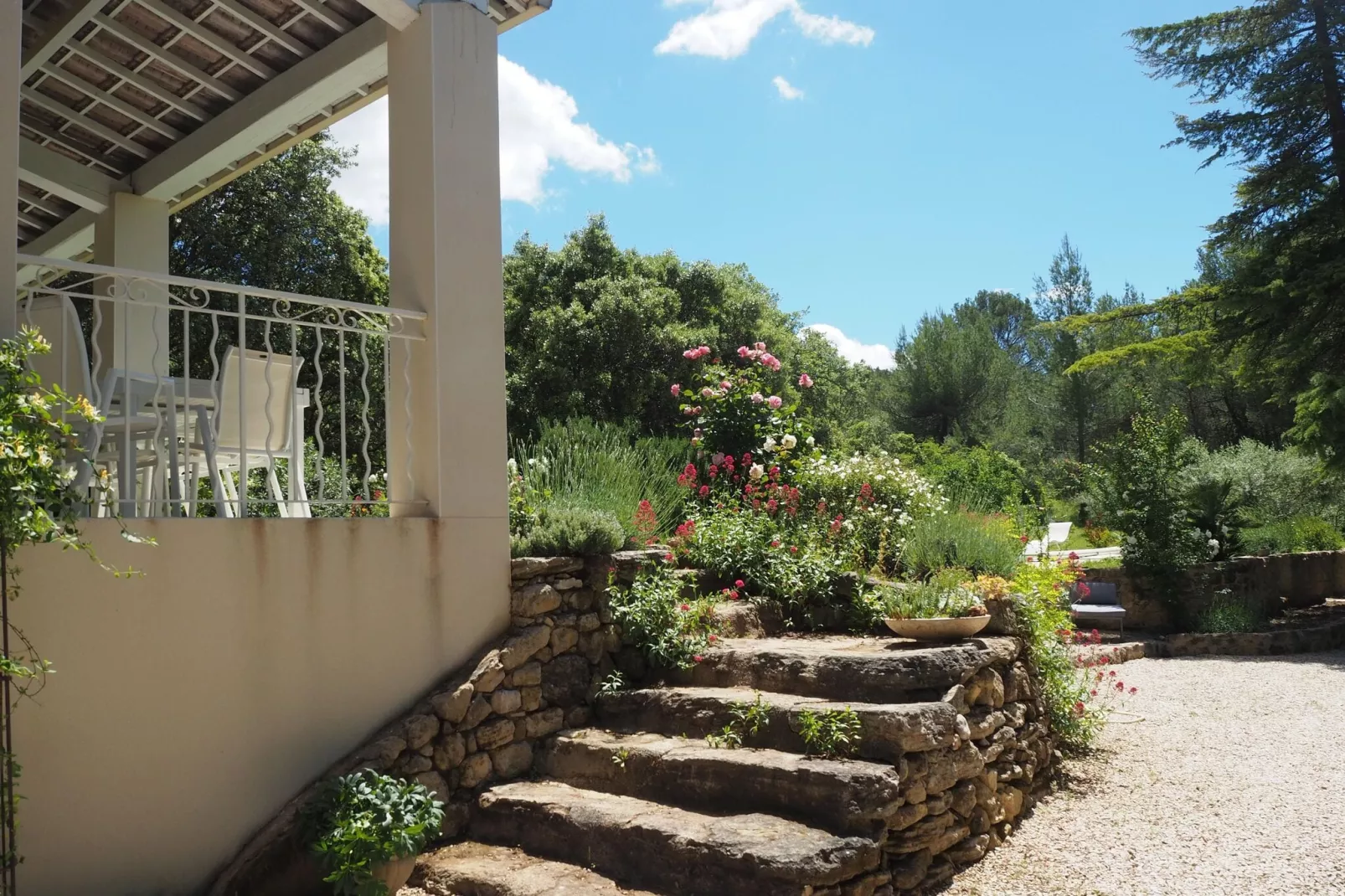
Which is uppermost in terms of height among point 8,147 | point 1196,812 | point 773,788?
point 8,147

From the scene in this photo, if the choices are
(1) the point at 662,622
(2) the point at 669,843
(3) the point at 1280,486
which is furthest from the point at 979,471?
(2) the point at 669,843

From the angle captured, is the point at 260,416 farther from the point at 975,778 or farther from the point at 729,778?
the point at 975,778

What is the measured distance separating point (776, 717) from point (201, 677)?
2.29 m

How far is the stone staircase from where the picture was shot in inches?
133

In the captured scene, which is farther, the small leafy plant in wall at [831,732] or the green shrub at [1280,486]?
the green shrub at [1280,486]

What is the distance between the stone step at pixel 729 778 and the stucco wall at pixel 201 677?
80 centimetres

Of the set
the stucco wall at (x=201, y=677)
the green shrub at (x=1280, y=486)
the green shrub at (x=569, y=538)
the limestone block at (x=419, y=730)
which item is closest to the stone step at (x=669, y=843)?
the limestone block at (x=419, y=730)

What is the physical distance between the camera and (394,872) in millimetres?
3520

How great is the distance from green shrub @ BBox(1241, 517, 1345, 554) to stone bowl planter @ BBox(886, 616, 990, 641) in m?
8.43

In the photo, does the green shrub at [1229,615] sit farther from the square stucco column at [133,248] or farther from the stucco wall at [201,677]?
the square stucco column at [133,248]

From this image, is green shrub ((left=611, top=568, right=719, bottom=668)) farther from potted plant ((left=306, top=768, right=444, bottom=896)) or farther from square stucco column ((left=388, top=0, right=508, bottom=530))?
potted plant ((left=306, top=768, right=444, bottom=896))

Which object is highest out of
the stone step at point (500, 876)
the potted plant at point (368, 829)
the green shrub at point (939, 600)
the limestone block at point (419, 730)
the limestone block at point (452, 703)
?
the green shrub at point (939, 600)

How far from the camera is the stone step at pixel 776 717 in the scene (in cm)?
369

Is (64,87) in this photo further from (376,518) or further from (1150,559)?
(1150,559)
